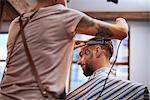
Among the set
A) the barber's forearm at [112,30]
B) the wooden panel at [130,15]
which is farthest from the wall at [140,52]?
the barber's forearm at [112,30]

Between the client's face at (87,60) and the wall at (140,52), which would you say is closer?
the client's face at (87,60)

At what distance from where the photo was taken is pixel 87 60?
264 centimetres

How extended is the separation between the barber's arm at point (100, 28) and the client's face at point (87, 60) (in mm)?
1153

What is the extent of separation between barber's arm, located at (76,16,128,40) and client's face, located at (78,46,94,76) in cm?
115

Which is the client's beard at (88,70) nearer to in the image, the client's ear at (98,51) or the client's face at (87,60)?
the client's face at (87,60)

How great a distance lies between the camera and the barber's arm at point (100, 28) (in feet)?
4.42

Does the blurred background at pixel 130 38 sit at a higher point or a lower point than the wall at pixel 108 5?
lower

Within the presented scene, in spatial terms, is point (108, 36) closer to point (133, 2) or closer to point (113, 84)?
point (113, 84)

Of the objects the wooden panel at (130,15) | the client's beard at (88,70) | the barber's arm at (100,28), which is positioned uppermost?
the barber's arm at (100,28)

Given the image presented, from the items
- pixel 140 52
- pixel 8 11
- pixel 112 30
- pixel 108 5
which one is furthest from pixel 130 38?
pixel 112 30

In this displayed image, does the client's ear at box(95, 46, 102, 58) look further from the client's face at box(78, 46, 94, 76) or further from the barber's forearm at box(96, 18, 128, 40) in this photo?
the barber's forearm at box(96, 18, 128, 40)

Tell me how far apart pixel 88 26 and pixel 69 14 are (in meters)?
0.10

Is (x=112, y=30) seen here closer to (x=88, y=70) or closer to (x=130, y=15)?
(x=88, y=70)

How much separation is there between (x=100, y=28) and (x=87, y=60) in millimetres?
1268
